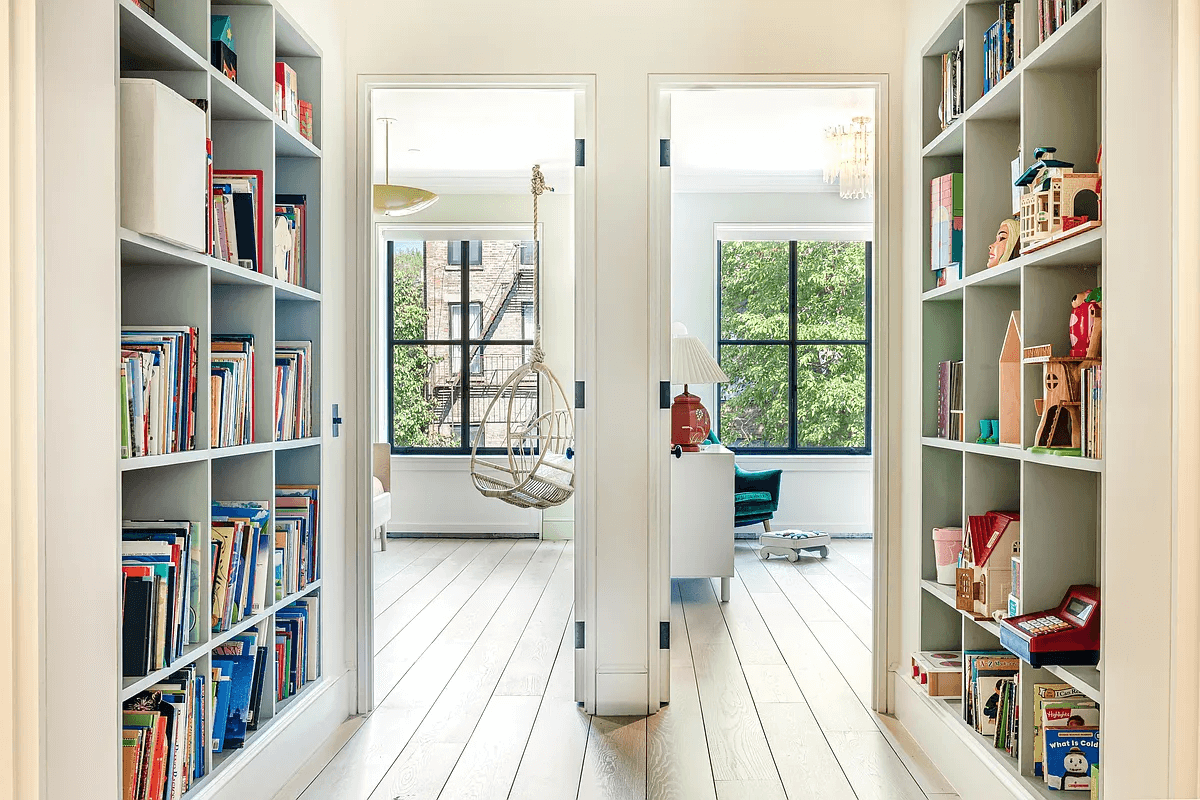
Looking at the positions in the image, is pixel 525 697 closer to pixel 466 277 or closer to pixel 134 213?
pixel 134 213

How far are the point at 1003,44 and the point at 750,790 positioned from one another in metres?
2.20

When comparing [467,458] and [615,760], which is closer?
[615,760]

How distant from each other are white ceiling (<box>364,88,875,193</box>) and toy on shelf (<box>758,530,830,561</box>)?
2.77 metres

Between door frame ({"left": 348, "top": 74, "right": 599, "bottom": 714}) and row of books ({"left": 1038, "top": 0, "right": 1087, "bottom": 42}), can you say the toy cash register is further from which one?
door frame ({"left": 348, "top": 74, "right": 599, "bottom": 714})

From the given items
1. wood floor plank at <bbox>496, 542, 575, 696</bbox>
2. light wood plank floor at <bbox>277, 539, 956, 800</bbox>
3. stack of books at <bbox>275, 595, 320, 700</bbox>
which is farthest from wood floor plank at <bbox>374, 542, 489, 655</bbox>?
stack of books at <bbox>275, 595, 320, 700</bbox>

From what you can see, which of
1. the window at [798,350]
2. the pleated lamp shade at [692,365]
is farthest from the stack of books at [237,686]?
the window at [798,350]

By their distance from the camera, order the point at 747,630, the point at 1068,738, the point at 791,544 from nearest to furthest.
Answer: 1. the point at 1068,738
2. the point at 747,630
3. the point at 791,544

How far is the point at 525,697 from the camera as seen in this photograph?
3434 millimetres

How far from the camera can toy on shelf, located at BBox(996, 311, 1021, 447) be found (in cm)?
245

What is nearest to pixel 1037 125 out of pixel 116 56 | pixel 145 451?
pixel 116 56

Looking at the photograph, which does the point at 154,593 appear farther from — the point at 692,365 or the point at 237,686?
the point at 692,365

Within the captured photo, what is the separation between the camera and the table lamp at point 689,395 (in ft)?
17.0

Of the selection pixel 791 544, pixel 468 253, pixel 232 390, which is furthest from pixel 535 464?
pixel 232 390

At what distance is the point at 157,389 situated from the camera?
78.4 inches
